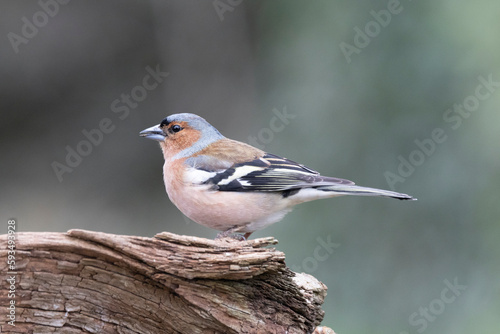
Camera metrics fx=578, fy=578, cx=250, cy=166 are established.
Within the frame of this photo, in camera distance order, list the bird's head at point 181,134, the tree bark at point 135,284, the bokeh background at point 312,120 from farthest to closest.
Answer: the bokeh background at point 312,120 → the bird's head at point 181,134 → the tree bark at point 135,284

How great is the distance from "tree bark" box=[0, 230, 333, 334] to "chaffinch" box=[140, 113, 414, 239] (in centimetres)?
86

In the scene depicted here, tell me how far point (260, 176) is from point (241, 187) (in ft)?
0.68

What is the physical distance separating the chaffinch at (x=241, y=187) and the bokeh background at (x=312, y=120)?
2493 millimetres

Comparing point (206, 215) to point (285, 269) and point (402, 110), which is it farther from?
point (402, 110)

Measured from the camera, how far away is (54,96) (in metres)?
11.1

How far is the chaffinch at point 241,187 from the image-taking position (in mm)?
4789

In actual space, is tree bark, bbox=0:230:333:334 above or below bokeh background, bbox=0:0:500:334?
below

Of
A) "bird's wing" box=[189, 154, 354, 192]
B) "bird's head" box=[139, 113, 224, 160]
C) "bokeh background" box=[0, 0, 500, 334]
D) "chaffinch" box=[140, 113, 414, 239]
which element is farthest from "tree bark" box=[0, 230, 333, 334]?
"bokeh background" box=[0, 0, 500, 334]

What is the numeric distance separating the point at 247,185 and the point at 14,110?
7.64 metres

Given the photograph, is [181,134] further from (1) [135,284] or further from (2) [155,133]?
(1) [135,284]

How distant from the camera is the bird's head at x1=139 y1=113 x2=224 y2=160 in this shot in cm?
552

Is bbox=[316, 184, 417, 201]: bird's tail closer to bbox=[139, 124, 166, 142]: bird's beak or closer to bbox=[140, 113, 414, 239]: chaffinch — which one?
bbox=[140, 113, 414, 239]: chaffinch

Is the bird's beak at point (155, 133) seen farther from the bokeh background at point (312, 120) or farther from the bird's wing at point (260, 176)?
the bokeh background at point (312, 120)

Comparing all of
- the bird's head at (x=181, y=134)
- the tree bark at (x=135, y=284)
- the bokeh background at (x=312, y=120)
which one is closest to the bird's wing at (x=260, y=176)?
the bird's head at (x=181, y=134)
